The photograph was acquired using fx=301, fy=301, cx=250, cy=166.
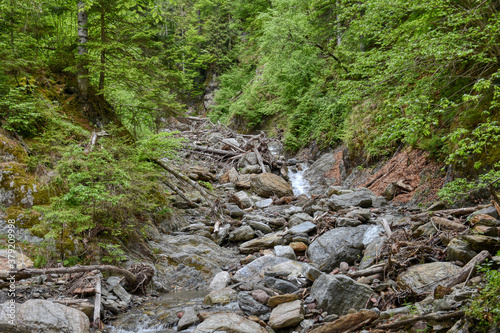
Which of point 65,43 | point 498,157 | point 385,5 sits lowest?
point 498,157

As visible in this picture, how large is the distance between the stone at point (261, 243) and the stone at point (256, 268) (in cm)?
117

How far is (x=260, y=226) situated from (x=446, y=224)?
518 centimetres

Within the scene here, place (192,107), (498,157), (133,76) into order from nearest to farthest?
(498,157) < (133,76) < (192,107)

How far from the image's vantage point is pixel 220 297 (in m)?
5.64

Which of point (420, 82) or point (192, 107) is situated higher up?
point (420, 82)

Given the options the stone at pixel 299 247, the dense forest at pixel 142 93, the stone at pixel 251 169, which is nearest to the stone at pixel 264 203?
the stone at pixel 251 169

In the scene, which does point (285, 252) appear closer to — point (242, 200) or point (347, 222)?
point (347, 222)

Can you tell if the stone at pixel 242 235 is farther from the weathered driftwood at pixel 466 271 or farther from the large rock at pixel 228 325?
the weathered driftwood at pixel 466 271

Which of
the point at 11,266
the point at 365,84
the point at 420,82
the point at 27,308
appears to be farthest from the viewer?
the point at 365,84

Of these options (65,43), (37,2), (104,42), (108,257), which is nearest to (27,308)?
(108,257)

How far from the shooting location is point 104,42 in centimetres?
851

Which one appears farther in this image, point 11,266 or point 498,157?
point 498,157

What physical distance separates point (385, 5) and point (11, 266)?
350 inches

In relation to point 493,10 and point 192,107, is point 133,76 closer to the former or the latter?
point 493,10
